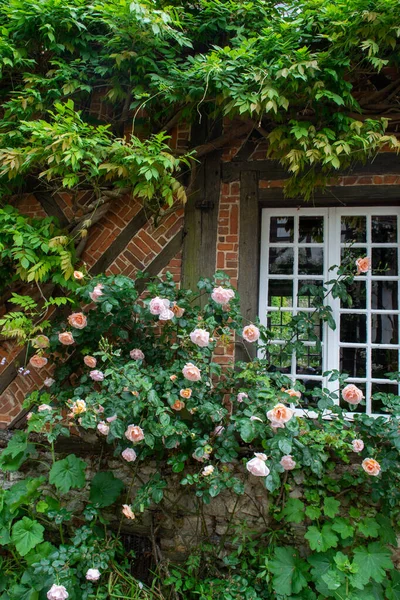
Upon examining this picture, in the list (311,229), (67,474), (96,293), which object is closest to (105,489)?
(67,474)

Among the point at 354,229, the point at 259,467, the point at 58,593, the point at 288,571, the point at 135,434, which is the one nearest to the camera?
the point at 259,467

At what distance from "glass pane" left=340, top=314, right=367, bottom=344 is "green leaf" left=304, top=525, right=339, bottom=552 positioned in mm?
1328

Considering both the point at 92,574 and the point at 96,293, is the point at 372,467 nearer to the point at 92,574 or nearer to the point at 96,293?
the point at 92,574

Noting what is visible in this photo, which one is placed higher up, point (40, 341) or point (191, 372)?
point (40, 341)

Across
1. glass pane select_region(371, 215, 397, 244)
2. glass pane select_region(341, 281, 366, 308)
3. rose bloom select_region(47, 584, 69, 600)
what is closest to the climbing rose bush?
Result: rose bloom select_region(47, 584, 69, 600)

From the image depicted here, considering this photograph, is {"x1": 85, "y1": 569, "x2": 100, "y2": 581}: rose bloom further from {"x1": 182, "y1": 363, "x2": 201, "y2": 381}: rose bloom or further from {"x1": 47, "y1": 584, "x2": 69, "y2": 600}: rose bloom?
{"x1": 182, "y1": 363, "x2": 201, "y2": 381}: rose bloom

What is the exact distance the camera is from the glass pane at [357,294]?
11.0 ft

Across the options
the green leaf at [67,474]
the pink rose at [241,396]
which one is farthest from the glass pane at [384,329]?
the green leaf at [67,474]

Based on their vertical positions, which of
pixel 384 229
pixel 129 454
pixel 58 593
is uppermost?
pixel 384 229

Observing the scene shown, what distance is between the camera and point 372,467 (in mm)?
2568

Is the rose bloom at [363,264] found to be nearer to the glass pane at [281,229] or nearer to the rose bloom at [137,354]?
the glass pane at [281,229]

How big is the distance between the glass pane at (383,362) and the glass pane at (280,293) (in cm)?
74

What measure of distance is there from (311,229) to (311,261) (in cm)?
26

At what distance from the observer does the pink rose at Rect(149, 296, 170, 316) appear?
110 inches
